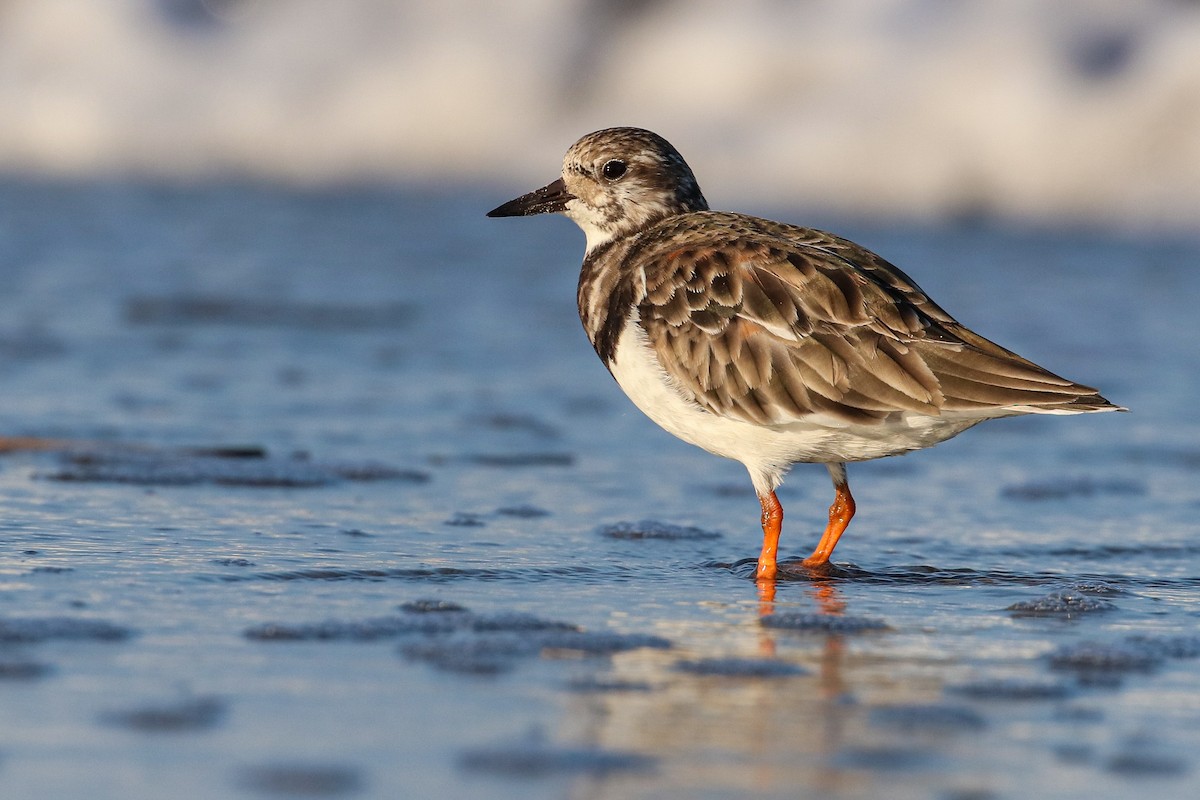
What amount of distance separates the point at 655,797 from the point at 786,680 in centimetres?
101

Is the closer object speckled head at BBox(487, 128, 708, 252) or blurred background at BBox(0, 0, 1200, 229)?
speckled head at BBox(487, 128, 708, 252)

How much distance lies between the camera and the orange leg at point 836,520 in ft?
20.2

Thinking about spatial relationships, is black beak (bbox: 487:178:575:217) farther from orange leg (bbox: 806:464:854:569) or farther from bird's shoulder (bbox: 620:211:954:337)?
orange leg (bbox: 806:464:854:569)

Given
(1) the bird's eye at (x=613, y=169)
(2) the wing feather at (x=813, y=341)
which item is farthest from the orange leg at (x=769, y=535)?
(1) the bird's eye at (x=613, y=169)

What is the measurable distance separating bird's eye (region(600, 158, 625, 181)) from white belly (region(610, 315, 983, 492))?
94 centimetres

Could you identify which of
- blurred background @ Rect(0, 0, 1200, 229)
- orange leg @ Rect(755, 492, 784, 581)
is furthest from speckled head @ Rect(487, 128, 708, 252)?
blurred background @ Rect(0, 0, 1200, 229)

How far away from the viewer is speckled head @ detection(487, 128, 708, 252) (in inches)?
265

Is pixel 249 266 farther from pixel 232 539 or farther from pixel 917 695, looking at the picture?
pixel 917 695

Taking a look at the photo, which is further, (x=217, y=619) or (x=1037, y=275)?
(x=1037, y=275)

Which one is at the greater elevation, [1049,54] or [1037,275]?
[1049,54]

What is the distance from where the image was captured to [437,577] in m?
5.55

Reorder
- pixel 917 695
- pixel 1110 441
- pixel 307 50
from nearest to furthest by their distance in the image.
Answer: pixel 917 695 → pixel 1110 441 → pixel 307 50

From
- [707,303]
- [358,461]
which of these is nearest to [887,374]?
[707,303]

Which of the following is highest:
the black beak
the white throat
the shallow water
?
the black beak
